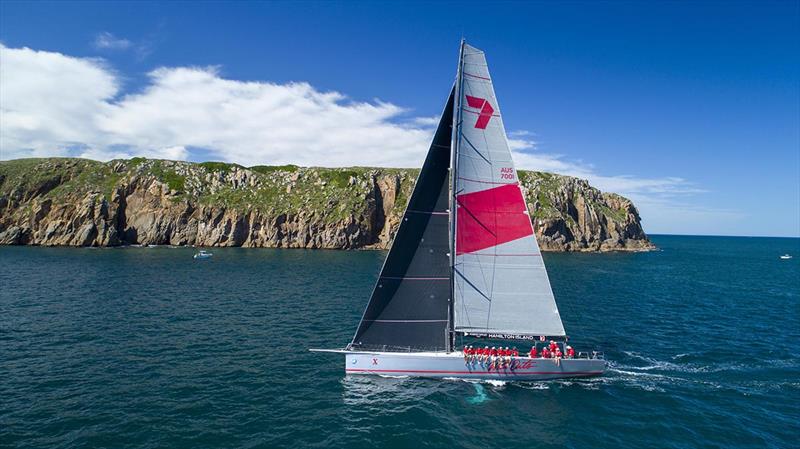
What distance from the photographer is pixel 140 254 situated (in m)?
98.8

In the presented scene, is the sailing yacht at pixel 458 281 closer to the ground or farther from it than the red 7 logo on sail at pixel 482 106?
closer to the ground

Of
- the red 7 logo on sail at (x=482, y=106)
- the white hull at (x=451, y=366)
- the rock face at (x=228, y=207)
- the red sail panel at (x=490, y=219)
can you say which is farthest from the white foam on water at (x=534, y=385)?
the rock face at (x=228, y=207)

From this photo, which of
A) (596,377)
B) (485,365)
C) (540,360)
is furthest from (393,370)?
(596,377)

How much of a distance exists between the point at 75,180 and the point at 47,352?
134617 millimetres

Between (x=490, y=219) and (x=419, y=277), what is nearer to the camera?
(x=490, y=219)

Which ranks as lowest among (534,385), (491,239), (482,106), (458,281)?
(534,385)

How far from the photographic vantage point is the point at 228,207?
13300 centimetres

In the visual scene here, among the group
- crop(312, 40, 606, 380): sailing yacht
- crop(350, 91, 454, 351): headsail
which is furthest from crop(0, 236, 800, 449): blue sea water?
crop(350, 91, 454, 351): headsail

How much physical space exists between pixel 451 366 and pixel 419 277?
6.16m

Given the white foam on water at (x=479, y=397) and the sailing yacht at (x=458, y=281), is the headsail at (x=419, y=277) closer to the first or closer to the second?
the sailing yacht at (x=458, y=281)

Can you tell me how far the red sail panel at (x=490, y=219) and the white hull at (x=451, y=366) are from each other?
23.8ft

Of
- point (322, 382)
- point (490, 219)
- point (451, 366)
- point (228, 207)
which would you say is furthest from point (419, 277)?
point (228, 207)

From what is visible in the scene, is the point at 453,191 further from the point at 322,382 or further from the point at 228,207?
the point at 228,207

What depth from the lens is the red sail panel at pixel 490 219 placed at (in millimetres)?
25781
